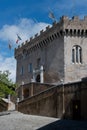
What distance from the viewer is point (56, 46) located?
140ft

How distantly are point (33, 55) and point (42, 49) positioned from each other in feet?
12.1

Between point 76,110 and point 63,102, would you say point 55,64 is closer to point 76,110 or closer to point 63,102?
point 63,102

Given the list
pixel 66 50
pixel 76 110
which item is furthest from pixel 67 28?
pixel 76 110

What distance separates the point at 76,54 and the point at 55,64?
3273 millimetres

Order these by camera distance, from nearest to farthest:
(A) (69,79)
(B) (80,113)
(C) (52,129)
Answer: (C) (52,129) → (B) (80,113) → (A) (69,79)

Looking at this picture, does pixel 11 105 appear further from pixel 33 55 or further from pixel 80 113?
pixel 80 113

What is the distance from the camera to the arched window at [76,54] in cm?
4103

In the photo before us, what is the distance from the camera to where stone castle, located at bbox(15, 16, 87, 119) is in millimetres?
30141

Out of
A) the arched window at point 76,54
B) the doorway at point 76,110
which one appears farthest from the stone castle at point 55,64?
the doorway at point 76,110

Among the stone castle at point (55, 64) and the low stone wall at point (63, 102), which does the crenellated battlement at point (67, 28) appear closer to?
the stone castle at point (55, 64)

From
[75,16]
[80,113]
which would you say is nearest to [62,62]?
[75,16]

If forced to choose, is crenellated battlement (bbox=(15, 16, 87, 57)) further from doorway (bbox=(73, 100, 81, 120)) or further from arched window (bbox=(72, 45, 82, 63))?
doorway (bbox=(73, 100, 81, 120))

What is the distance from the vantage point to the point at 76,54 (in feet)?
135

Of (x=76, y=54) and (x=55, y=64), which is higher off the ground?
(x=76, y=54)
